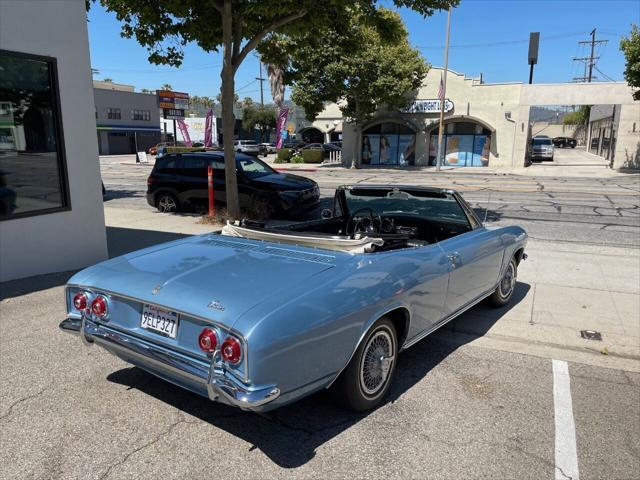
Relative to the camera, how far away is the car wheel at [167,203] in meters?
12.5

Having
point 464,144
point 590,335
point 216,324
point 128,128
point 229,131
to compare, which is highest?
point 128,128

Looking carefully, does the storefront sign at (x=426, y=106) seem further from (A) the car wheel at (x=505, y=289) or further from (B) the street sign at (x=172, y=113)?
(A) the car wheel at (x=505, y=289)

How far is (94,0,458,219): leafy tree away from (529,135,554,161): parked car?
29777mm

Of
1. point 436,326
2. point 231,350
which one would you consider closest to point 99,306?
point 231,350

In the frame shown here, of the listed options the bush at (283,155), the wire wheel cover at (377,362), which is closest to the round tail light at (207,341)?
the wire wheel cover at (377,362)

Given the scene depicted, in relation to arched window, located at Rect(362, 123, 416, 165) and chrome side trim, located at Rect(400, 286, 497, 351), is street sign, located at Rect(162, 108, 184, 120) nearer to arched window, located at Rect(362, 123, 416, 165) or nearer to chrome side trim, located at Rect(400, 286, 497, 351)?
arched window, located at Rect(362, 123, 416, 165)

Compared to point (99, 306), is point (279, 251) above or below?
above

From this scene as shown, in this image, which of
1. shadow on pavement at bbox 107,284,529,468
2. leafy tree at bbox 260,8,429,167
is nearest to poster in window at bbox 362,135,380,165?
leafy tree at bbox 260,8,429,167

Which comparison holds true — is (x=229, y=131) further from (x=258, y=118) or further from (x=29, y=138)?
(x=258, y=118)

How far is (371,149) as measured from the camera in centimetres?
3509

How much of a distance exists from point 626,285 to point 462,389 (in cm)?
413

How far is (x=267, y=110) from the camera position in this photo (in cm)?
7594

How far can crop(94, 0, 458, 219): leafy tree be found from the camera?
9.81 meters

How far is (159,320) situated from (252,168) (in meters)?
9.31
